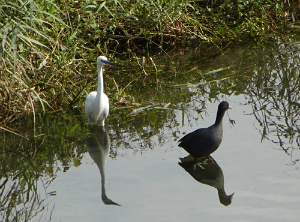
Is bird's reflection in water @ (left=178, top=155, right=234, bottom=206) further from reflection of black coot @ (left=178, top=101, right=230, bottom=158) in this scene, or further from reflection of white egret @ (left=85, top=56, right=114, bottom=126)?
reflection of white egret @ (left=85, top=56, right=114, bottom=126)

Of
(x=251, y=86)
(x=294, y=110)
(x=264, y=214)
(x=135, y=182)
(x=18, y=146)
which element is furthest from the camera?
(x=251, y=86)

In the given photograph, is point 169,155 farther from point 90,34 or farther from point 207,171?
point 90,34

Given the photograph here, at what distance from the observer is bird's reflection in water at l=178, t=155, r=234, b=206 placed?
4944mm

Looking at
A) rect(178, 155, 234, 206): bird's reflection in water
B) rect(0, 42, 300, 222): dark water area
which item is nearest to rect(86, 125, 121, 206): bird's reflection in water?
rect(0, 42, 300, 222): dark water area

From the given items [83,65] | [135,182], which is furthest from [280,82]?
[135,182]

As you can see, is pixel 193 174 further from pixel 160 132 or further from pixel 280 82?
pixel 280 82

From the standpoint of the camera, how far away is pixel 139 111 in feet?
22.2

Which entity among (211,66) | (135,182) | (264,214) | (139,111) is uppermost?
(211,66)

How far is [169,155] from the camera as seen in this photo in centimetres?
568

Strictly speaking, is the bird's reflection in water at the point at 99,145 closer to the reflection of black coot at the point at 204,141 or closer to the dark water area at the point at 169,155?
the dark water area at the point at 169,155

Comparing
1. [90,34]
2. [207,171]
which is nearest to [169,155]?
[207,171]

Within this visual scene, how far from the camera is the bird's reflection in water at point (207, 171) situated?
494 centimetres

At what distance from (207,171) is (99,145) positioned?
1272 mm

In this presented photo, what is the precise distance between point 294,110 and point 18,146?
3.12 meters
